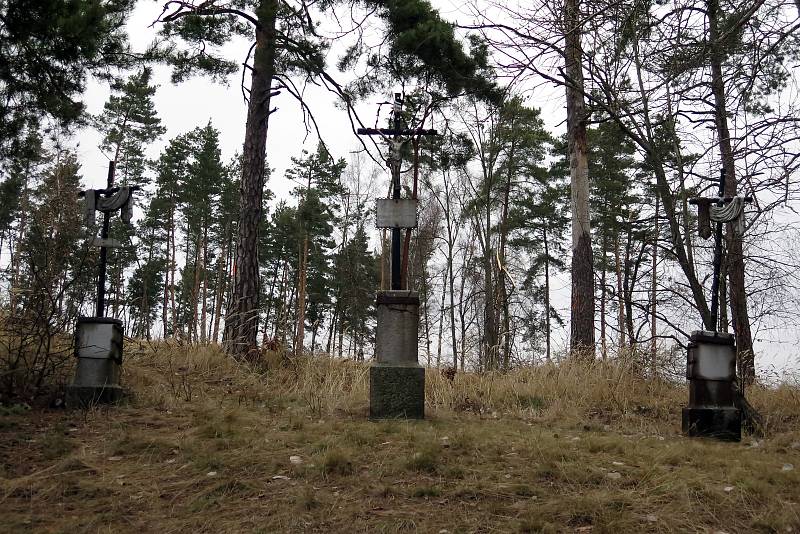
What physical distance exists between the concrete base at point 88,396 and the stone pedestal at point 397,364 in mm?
2366

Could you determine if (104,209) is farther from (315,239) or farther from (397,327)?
(315,239)

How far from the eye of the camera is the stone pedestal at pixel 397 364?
5.38 m

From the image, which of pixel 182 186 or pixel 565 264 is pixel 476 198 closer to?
pixel 565 264

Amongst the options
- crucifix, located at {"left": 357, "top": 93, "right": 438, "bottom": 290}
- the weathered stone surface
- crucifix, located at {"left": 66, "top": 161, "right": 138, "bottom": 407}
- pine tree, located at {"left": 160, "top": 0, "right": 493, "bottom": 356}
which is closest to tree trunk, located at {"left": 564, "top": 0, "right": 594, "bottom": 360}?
pine tree, located at {"left": 160, "top": 0, "right": 493, "bottom": 356}

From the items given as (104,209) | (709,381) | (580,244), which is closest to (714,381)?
(709,381)

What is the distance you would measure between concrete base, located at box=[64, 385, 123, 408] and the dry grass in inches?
7.7

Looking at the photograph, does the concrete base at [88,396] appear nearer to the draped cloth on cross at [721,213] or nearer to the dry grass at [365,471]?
the dry grass at [365,471]

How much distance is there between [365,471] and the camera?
3.76m

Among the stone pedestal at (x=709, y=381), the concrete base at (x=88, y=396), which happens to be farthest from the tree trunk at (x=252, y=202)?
the stone pedestal at (x=709, y=381)

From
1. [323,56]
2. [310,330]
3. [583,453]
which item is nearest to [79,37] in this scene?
[323,56]

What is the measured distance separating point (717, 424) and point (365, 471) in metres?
3.25

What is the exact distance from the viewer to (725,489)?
3473mm

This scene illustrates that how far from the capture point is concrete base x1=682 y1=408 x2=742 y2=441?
5.19 meters

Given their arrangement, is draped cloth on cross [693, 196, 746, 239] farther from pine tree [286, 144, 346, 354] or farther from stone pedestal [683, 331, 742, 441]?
pine tree [286, 144, 346, 354]
